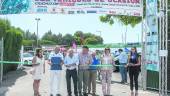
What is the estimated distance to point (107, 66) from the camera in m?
16.2

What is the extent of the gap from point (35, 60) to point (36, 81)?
761 mm

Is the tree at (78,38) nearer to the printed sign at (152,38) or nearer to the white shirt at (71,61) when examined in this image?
the printed sign at (152,38)

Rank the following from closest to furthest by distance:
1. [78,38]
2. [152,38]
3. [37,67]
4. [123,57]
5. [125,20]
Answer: [37,67]
[152,38]
[123,57]
[125,20]
[78,38]

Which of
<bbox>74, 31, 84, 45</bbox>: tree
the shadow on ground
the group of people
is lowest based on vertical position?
the shadow on ground

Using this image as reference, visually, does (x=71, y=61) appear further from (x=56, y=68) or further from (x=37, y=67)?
(x=37, y=67)

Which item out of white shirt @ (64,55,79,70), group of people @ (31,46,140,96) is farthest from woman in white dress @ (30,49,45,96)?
white shirt @ (64,55,79,70)

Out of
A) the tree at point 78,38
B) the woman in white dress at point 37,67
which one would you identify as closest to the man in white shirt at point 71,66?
the woman in white dress at point 37,67

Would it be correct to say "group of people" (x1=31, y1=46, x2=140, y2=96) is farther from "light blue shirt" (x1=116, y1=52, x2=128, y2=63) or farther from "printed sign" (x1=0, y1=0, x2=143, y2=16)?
"light blue shirt" (x1=116, y1=52, x2=128, y2=63)

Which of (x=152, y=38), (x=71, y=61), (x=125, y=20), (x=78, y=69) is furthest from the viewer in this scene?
(x=125, y=20)

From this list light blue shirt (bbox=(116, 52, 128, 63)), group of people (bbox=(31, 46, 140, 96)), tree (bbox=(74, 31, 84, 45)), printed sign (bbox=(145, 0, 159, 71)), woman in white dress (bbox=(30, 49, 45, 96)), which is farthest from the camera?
tree (bbox=(74, 31, 84, 45))

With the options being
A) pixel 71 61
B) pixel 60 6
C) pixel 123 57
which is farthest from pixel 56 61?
pixel 123 57

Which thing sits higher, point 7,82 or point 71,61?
point 71,61

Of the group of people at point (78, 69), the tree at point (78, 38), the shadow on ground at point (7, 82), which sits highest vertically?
the tree at point (78, 38)

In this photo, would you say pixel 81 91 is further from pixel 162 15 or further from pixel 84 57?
pixel 162 15
